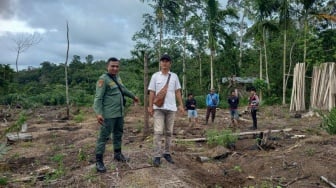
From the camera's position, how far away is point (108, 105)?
580 cm

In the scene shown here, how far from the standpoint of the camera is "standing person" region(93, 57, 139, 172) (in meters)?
5.70

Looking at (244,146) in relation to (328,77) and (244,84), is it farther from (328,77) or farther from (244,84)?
(244,84)

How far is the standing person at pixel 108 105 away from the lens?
570 centimetres

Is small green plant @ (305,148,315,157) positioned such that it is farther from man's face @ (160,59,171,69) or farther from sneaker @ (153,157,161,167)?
man's face @ (160,59,171,69)

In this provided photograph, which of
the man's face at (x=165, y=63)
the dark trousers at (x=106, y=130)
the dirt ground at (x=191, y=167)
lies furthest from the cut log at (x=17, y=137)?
the man's face at (x=165, y=63)

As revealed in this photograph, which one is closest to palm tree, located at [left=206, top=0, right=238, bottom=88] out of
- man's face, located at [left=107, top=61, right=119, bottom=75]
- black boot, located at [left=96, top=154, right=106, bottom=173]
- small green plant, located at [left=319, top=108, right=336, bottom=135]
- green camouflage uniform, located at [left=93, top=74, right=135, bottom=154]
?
small green plant, located at [left=319, top=108, right=336, bottom=135]

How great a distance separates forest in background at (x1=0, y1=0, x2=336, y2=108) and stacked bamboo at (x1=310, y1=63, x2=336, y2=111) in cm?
438

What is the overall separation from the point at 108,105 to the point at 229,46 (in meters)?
23.0

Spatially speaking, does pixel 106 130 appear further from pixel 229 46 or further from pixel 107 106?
pixel 229 46

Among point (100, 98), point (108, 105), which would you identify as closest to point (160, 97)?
point (108, 105)

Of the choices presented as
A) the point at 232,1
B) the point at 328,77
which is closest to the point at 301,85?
the point at 328,77

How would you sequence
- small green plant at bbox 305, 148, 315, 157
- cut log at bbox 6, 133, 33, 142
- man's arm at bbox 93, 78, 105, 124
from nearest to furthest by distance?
man's arm at bbox 93, 78, 105, 124 < small green plant at bbox 305, 148, 315, 157 < cut log at bbox 6, 133, 33, 142

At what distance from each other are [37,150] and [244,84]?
2463 centimetres

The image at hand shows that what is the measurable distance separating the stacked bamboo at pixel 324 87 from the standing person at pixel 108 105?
1338cm
